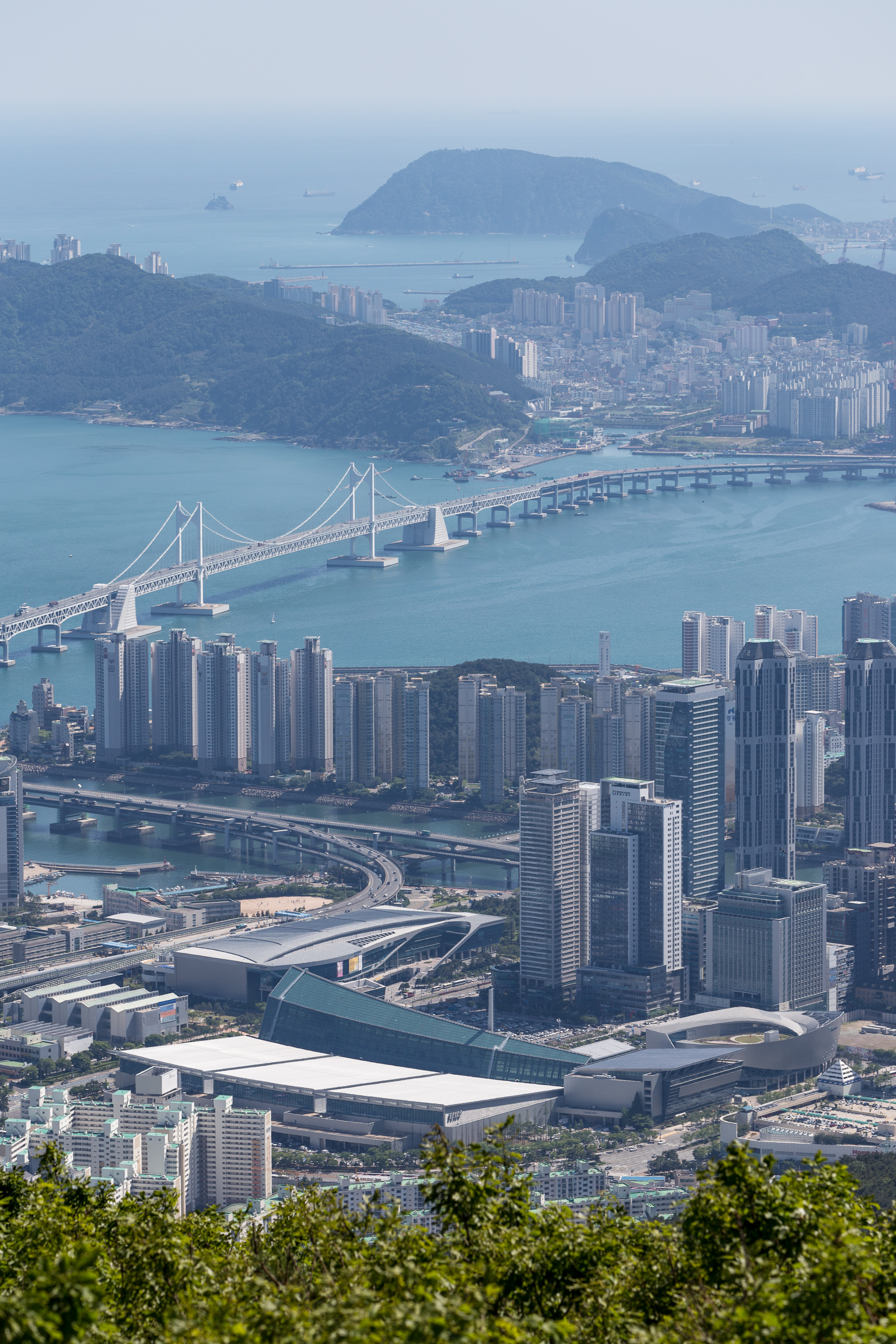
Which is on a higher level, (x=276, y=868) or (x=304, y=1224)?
(x=304, y=1224)

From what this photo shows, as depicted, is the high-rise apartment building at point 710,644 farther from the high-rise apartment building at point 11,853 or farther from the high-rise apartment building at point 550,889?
the high-rise apartment building at point 11,853

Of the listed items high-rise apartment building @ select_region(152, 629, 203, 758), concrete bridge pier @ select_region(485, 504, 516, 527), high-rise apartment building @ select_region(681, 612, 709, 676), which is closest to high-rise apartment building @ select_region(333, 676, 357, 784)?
high-rise apartment building @ select_region(152, 629, 203, 758)

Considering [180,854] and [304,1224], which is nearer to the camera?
[304,1224]

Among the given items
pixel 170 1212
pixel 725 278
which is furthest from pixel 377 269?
pixel 170 1212

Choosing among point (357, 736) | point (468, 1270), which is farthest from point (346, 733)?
point (468, 1270)

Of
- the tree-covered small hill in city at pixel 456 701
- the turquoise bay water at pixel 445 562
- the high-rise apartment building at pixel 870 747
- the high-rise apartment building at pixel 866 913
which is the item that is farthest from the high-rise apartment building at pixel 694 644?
the high-rise apartment building at pixel 866 913

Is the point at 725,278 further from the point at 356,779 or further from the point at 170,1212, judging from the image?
the point at 170,1212
